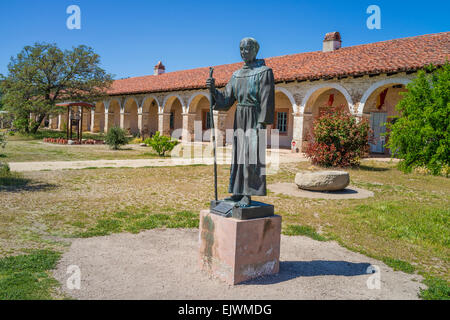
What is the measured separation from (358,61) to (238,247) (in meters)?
13.7

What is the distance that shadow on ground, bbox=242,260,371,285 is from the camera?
337cm

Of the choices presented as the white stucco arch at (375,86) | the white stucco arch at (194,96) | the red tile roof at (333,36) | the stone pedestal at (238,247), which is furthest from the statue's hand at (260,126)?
the red tile roof at (333,36)

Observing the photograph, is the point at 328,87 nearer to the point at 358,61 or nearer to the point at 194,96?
the point at 358,61

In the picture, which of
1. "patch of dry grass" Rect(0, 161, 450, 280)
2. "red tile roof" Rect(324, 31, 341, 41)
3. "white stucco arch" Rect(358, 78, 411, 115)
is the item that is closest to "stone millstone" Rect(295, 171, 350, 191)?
"patch of dry grass" Rect(0, 161, 450, 280)

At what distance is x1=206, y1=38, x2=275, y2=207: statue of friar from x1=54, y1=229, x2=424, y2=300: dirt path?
0.85 metres

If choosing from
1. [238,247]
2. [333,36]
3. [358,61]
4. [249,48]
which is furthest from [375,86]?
[238,247]

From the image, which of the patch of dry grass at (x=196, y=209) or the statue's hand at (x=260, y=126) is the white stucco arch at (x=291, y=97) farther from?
the statue's hand at (x=260, y=126)

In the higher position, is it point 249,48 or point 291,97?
point 291,97

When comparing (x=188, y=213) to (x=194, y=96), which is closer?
(x=188, y=213)

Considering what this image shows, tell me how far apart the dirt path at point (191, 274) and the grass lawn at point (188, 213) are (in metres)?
0.30

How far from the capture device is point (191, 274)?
3.40 meters

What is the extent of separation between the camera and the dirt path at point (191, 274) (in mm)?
3012

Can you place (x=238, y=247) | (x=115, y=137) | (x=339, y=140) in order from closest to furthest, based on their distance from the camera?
(x=238, y=247) < (x=339, y=140) < (x=115, y=137)
